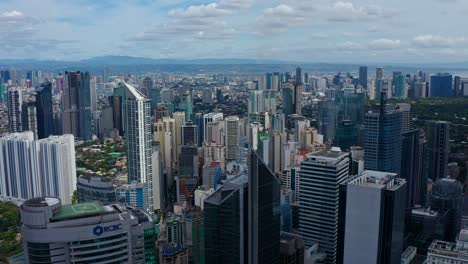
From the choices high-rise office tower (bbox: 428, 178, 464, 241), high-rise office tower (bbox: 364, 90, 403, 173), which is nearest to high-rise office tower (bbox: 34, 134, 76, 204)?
high-rise office tower (bbox: 364, 90, 403, 173)

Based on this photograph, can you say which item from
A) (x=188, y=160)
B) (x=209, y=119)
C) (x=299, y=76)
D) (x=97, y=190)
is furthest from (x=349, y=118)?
(x=97, y=190)

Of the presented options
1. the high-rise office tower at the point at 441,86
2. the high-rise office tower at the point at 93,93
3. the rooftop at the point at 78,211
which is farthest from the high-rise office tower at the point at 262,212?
the high-rise office tower at the point at 93,93

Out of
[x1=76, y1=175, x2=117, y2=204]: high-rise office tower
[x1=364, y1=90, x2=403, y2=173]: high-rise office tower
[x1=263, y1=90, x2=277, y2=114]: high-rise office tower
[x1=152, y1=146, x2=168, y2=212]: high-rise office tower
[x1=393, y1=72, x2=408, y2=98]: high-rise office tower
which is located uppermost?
[x1=393, y1=72, x2=408, y2=98]: high-rise office tower

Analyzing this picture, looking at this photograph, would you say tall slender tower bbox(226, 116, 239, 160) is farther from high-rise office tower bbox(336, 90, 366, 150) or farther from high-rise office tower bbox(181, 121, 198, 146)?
high-rise office tower bbox(336, 90, 366, 150)

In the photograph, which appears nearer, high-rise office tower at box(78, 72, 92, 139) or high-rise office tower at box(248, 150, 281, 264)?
high-rise office tower at box(248, 150, 281, 264)

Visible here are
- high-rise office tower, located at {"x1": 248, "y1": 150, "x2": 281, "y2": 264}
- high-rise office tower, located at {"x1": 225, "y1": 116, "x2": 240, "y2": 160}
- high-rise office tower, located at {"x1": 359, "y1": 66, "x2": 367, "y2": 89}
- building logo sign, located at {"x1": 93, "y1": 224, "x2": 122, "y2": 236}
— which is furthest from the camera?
high-rise office tower, located at {"x1": 359, "y1": 66, "x2": 367, "y2": 89}

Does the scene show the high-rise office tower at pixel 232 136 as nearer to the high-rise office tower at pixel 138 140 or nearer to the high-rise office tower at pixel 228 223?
the high-rise office tower at pixel 138 140
